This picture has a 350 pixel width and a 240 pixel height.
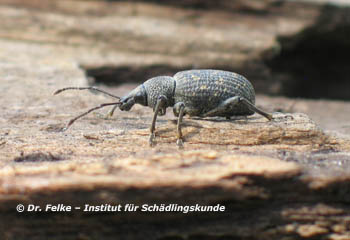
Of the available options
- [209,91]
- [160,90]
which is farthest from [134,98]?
[209,91]

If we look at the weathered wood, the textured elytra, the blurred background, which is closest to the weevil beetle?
the textured elytra

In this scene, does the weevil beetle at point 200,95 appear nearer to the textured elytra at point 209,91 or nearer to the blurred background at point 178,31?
the textured elytra at point 209,91

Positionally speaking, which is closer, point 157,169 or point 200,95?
point 157,169

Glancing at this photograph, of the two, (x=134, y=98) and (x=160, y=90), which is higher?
(x=160, y=90)

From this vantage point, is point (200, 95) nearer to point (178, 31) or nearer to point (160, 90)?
point (160, 90)

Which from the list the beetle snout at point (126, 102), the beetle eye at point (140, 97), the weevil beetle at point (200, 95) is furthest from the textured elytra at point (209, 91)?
the beetle snout at point (126, 102)

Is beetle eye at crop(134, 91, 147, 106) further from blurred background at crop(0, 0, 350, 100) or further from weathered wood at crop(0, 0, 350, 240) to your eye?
blurred background at crop(0, 0, 350, 100)

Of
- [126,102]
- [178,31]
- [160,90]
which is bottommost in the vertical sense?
[126,102]
